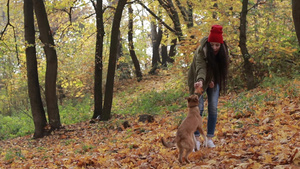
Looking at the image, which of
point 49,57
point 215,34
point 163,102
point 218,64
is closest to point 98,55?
point 49,57

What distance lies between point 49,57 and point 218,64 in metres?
8.38

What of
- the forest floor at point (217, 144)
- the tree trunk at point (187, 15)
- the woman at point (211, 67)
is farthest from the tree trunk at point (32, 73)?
the woman at point (211, 67)

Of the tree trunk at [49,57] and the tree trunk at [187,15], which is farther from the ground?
the tree trunk at [187,15]

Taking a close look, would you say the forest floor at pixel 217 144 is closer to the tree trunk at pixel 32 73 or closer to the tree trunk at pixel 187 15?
the tree trunk at pixel 32 73

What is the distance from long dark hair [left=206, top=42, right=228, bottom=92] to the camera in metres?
4.92

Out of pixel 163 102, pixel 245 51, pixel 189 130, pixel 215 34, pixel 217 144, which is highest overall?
pixel 245 51

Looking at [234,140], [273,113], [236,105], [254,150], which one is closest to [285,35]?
[236,105]

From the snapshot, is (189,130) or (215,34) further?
(215,34)

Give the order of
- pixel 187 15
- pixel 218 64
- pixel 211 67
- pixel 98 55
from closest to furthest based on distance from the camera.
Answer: pixel 211 67, pixel 218 64, pixel 98 55, pixel 187 15

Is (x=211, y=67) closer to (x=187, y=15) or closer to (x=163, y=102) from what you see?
(x=163, y=102)

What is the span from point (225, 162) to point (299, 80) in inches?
277

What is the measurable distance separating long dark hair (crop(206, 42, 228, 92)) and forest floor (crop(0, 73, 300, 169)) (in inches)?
46.5

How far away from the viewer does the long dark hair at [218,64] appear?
4922mm

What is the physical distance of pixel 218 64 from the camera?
5.08 m
